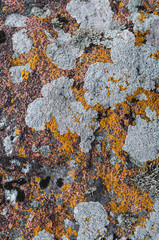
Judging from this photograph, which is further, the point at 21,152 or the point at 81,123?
the point at 21,152

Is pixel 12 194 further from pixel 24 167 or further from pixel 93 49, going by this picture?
pixel 93 49

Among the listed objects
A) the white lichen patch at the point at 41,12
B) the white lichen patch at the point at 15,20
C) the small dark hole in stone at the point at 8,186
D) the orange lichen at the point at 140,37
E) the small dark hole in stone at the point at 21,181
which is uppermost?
the white lichen patch at the point at 41,12

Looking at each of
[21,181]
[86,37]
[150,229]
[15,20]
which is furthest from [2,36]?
[150,229]

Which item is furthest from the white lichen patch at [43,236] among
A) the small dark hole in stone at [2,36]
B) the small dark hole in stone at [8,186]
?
the small dark hole in stone at [2,36]

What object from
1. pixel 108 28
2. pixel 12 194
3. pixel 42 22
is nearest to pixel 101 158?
pixel 12 194

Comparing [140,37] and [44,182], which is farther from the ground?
[140,37]

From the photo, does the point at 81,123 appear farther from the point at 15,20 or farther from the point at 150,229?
the point at 15,20

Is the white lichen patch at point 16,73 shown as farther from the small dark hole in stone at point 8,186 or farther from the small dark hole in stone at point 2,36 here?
the small dark hole in stone at point 8,186
